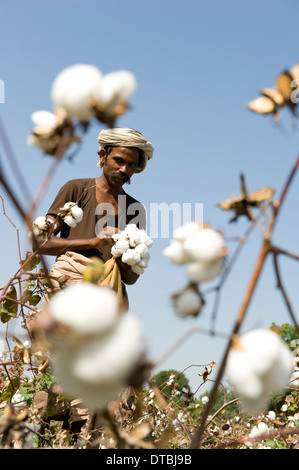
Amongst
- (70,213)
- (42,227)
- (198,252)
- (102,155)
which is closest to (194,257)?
(198,252)

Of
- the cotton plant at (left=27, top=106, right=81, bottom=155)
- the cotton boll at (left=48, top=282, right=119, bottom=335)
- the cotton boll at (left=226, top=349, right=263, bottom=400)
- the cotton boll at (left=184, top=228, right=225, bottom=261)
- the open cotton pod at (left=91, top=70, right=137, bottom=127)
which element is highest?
the open cotton pod at (left=91, top=70, right=137, bottom=127)

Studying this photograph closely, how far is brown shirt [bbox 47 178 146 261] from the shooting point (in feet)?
10.1

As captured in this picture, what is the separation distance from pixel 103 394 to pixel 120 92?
359mm

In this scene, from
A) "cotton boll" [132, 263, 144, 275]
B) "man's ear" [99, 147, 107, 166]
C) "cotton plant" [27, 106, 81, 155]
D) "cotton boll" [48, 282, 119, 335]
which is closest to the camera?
"cotton boll" [48, 282, 119, 335]

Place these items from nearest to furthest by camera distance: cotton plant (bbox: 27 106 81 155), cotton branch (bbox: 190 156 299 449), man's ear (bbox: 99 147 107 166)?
cotton branch (bbox: 190 156 299 449), cotton plant (bbox: 27 106 81 155), man's ear (bbox: 99 147 107 166)

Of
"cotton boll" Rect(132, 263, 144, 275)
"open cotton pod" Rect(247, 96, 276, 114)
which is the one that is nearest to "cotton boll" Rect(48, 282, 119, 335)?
"open cotton pod" Rect(247, 96, 276, 114)

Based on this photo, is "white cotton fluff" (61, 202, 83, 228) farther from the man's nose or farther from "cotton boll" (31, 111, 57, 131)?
the man's nose

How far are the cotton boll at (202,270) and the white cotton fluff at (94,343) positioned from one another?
0.46 ft

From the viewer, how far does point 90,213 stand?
3.20 meters

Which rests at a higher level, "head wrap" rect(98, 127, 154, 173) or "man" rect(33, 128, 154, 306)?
"head wrap" rect(98, 127, 154, 173)

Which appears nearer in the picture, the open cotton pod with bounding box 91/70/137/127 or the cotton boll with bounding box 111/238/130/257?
the open cotton pod with bounding box 91/70/137/127

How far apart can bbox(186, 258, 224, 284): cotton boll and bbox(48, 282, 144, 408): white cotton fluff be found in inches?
5.5
